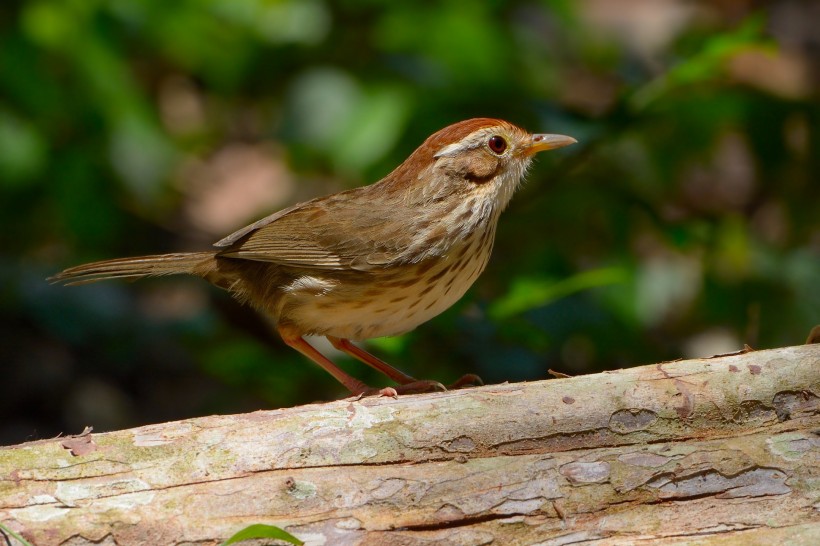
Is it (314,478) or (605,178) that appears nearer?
(314,478)

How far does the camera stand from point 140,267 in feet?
14.4

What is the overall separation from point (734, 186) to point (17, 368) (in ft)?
19.5

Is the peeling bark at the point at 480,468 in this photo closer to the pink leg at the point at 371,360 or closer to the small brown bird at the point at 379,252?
the small brown bird at the point at 379,252

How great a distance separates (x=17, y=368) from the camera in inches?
260

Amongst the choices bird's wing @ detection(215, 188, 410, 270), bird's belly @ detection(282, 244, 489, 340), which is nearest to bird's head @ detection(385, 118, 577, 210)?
bird's wing @ detection(215, 188, 410, 270)

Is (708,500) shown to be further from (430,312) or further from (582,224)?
(582,224)

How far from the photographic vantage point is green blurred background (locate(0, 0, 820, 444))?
16.0 feet

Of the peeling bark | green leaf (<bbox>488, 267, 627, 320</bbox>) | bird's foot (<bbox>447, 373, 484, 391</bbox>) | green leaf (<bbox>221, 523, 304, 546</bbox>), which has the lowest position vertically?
green leaf (<bbox>221, 523, 304, 546</bbox>)

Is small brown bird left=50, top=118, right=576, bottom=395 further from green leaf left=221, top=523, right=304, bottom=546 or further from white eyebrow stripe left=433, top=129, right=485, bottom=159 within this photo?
green leaf left=221, top=523, right=304, bottom=546

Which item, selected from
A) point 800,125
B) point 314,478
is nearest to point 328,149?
point 800,125

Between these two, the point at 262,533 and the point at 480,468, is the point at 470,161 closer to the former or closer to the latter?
the point at 480,468

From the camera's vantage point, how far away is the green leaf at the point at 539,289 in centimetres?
420

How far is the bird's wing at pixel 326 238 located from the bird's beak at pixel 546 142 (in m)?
0.72

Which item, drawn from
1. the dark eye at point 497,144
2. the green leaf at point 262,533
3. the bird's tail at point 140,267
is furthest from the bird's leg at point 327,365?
the green leaf at point 262,533
